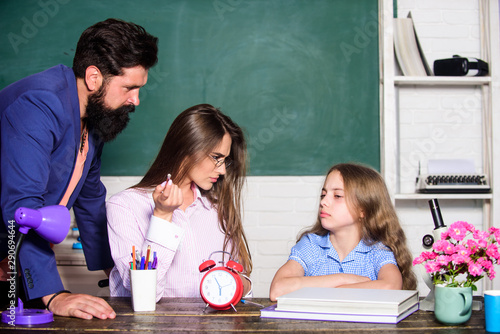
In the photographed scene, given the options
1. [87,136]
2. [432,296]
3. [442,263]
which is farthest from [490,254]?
[87,136]

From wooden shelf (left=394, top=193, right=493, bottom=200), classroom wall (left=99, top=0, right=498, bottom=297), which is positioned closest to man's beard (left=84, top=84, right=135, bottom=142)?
classroom wall (left=99, top=0, right=498, bottom=297)

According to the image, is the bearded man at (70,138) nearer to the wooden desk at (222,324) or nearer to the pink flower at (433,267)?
the wooden desk at (222,324)

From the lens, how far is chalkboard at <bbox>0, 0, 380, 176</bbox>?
300cm

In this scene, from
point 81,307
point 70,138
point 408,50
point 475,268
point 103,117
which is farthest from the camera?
point 408,50

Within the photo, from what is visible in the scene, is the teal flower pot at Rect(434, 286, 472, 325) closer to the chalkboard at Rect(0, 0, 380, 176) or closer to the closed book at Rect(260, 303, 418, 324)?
the closed book at Rect(260, 303, 418, 324)

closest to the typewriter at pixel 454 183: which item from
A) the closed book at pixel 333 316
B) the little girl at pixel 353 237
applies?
the little girl at pixel 353 237

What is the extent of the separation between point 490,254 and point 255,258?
5.95ft

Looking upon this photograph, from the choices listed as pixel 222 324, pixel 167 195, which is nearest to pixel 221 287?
pixel 222 324

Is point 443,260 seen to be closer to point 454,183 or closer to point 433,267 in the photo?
point 433,267

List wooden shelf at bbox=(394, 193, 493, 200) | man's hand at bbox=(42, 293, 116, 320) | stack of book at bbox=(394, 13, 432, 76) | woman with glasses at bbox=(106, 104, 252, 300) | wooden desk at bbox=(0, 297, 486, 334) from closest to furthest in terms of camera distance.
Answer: wooden desk at bbox=(0, 297, 486, 334)
man's hand at bbox=(42, 293, 116, 320)
woman with glasses at bbox=(106, 104, 252, 300)
wooden shelf at bbox=(394, 193, 493, 200)
stack of book at bbox=(394, 13, 432, 76)

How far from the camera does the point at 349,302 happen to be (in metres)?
1.26

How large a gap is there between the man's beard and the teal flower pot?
51.2 inches

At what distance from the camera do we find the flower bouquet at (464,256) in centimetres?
125

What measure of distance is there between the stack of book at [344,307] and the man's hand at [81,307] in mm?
404
